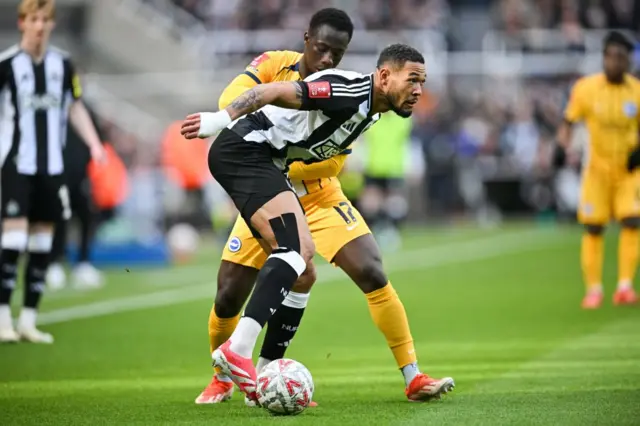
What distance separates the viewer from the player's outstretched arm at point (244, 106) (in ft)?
20.4

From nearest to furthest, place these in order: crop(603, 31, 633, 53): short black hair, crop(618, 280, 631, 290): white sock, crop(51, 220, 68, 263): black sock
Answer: crop(603, 31, 633, 53): short black hair < crop(618, 280, 631, 290): white sock < crop(51, 220, 68, 263): black sock

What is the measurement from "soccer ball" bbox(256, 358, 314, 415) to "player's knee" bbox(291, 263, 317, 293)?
723mm

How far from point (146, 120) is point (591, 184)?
15.5m

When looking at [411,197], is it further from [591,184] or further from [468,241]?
[591,184]

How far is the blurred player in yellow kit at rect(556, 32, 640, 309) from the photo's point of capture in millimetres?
12703

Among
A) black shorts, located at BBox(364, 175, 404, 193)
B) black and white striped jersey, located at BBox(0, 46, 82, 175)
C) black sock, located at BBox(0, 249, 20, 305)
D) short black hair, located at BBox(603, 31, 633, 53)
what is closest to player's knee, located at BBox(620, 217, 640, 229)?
short black hair, located at BBox(603, 31, 633, 53)

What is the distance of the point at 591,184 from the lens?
507 inches

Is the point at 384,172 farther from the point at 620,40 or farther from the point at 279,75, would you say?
the point at 279,75

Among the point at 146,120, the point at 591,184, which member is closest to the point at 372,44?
the point at 146,120

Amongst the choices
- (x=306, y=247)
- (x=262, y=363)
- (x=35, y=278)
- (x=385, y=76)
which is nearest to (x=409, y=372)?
(x=262, y=363)

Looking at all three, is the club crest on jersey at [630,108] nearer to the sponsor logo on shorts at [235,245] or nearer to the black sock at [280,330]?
the black sock at [280,330]

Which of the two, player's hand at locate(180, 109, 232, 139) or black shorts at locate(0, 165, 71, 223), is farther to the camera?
black shorts at locate(0, 165, 71, 223)

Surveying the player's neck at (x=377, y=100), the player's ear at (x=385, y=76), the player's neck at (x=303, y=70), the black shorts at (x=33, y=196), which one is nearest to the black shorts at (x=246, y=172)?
the player's neck at (x=377, y=100)

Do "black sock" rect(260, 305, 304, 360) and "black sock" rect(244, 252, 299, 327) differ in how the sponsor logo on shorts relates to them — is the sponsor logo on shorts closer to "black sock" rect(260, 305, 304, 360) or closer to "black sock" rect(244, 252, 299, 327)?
"black sock" rect(260, 305, 304, 360)
